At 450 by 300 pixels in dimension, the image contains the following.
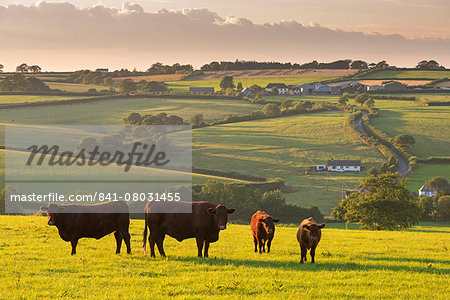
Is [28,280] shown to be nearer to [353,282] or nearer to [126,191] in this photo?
[353,282]

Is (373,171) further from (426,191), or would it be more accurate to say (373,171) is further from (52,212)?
(52,212)

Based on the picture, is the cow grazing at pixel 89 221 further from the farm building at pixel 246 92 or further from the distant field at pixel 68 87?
the distant field at pixel 68 87

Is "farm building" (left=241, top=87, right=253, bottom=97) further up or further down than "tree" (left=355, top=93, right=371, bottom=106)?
further up

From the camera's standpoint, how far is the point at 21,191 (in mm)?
63469

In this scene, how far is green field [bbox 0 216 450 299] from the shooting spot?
13.5 meters

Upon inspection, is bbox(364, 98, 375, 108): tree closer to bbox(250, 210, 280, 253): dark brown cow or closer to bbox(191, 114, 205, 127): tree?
bbox(191, 114, 205, 127): tree

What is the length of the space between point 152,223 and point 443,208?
2827 inches

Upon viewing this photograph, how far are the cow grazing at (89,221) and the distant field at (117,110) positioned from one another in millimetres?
123041

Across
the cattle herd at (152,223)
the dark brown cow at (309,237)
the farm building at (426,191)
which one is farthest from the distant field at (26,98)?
the dark brown cow at (309,237)

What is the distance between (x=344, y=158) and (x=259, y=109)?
54.4 m

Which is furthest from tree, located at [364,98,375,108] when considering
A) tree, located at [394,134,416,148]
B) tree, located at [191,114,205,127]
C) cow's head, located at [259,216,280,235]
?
cow's head, located at [259,216,280,235]

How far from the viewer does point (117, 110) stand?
6176 inches

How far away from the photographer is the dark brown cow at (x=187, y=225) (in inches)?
733

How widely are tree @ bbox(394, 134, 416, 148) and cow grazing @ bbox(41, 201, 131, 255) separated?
107 metres
